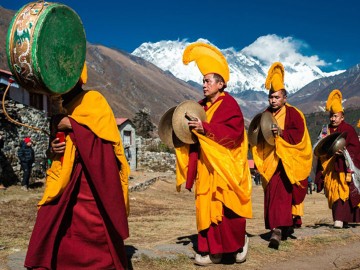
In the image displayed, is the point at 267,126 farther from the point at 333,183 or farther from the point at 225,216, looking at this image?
the point at 333,183

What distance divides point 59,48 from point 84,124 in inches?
29.5

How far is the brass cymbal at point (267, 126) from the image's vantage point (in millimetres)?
6488

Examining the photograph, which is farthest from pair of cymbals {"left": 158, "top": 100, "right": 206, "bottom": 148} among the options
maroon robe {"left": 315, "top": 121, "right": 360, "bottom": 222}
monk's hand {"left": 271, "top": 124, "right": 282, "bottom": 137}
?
maroon robe {"left": 315, "top": 121, "right": 360, "bottom": 222}

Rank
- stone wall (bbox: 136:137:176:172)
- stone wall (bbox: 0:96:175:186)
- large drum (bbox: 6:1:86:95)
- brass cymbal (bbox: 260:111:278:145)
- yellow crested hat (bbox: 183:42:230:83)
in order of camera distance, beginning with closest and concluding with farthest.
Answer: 1. large drum (bbox: 6:1:86:95)
2. yellow crested hat (bbox: 183:42:230:83)
3. brass cymbal (bbox: 260:111:278:145)
4. stone wall (bbox: 0:96:175:186)
5. stone wall (bbox: 136:137:176:172)

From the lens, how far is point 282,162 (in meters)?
6.53

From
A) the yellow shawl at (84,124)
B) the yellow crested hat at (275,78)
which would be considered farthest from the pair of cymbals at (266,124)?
the yellow shawl at (84,124)

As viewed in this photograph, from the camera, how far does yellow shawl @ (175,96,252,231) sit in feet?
17.0

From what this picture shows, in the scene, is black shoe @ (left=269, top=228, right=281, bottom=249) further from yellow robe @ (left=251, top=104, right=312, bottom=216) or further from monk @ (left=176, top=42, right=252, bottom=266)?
monk @ (left=176, top=42, right=252, bottom=266)

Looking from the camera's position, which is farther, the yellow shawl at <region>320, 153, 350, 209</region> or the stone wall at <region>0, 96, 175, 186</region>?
the stone wall at <region>0, 96, 175, 186</region>

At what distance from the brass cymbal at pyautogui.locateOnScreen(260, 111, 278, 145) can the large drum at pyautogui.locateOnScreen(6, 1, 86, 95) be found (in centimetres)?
330

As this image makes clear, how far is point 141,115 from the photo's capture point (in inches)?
1987

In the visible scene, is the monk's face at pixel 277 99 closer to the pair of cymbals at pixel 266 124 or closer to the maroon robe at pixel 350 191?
the pair of cymbals at pixel 266 124

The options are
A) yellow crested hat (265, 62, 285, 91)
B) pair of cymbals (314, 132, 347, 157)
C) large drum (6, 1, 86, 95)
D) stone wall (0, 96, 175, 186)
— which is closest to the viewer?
large drum (6, 1, 86, 95)

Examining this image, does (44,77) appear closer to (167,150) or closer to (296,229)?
(296,229)
